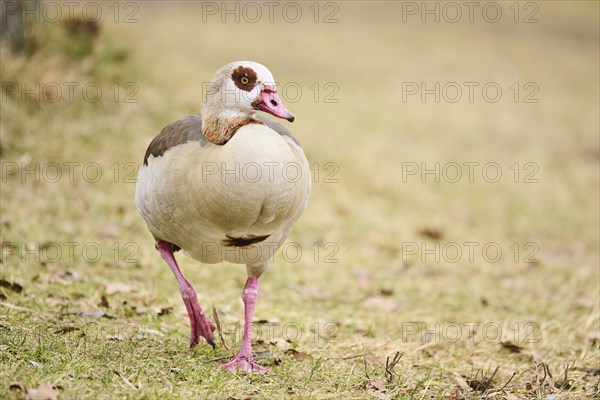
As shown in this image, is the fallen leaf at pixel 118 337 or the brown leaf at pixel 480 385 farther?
the fallen leaf at pixel 118 337

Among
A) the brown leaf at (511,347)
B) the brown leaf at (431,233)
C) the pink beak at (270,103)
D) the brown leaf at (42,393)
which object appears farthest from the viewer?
the brown leaf at (431,233)

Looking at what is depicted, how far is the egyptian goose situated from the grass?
1.87 feet

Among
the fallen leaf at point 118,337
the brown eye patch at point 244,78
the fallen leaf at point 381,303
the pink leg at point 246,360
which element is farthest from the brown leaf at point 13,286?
the fallen leaf at point 381,303

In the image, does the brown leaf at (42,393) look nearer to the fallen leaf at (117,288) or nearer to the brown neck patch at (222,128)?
the brown neck patch at (222,128)

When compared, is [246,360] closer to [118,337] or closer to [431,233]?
[118,337]

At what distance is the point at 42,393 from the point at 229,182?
3.91ft

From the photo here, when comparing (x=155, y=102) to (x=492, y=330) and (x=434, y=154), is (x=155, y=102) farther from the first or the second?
(x=492, y=330)

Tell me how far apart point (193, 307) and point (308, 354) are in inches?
28.0

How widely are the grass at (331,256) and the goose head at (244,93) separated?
50.9 inches

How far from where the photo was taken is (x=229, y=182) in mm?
3328

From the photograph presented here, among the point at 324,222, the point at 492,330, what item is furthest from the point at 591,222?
the point at 492,330

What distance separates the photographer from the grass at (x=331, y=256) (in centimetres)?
373

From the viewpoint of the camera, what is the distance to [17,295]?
175 inches

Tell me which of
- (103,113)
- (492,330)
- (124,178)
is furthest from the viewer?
(103,113)
